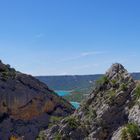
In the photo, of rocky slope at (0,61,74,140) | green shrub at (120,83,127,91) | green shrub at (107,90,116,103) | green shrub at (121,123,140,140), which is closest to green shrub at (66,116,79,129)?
green shrub at (107,90,116,103)

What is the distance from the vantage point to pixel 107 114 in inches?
907

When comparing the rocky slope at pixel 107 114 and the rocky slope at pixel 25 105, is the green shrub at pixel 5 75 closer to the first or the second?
the rocky slope at pixel 25 105

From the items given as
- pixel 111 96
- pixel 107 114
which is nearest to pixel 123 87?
pixel 111 96

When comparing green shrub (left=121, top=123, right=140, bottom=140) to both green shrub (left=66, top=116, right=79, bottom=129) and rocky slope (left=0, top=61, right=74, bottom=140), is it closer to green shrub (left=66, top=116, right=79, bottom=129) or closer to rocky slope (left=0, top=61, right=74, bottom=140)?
green shrub (left=66, top=116, right=79, bottom=129)

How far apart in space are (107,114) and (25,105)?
5834 centimetres

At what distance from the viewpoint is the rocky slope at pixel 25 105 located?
247ft

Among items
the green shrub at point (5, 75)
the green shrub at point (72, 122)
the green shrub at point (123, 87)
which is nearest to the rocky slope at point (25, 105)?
the green shrub at point (5, 75)

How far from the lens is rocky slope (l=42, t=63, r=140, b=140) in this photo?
21.7 metres

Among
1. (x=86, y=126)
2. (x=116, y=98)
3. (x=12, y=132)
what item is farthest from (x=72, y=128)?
(x=12, y=132)

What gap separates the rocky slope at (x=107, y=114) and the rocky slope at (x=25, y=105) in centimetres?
4866

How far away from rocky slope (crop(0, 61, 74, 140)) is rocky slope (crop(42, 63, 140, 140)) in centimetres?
4866

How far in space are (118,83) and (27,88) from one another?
194ft

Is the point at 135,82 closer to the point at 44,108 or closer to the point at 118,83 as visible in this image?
the point at 118,83

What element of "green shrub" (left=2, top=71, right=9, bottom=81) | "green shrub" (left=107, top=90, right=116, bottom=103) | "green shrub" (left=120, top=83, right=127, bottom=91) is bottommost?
"green shrub" (left=107, top=90, right=116, bottom=103)
